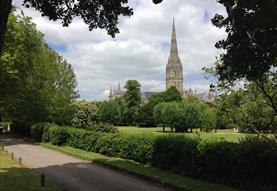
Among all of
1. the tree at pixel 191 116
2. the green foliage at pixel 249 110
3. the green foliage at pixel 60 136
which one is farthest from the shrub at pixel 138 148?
the tree at pixel 191 116

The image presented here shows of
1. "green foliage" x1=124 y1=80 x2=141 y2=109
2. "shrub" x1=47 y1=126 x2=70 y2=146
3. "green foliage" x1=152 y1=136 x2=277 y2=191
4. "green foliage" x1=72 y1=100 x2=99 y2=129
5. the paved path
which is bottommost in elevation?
the paved path

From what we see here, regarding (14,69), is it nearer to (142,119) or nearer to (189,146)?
(189,146)

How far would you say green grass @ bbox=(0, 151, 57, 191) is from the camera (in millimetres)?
15607

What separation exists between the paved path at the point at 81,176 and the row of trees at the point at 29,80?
1720cm

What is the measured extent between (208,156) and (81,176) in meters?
6.02

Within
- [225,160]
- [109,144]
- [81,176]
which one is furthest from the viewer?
[109,144]

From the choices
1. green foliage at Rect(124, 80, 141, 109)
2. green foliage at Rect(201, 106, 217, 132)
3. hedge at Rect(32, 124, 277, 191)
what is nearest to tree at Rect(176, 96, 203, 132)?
green foliage at Rect(201, 106, 217, 132)

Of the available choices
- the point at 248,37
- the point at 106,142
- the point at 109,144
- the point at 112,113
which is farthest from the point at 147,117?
the point at 248,37

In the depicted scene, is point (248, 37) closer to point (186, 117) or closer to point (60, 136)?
point (60, 136)

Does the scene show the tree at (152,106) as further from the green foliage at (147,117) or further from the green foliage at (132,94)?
the green foliage at (132,94)

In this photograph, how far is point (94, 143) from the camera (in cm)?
3108

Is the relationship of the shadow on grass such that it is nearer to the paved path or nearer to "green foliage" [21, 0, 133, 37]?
the paved path

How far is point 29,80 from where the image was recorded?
4728 centimetres

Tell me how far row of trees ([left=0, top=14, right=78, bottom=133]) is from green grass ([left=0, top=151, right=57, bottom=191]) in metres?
19.9
